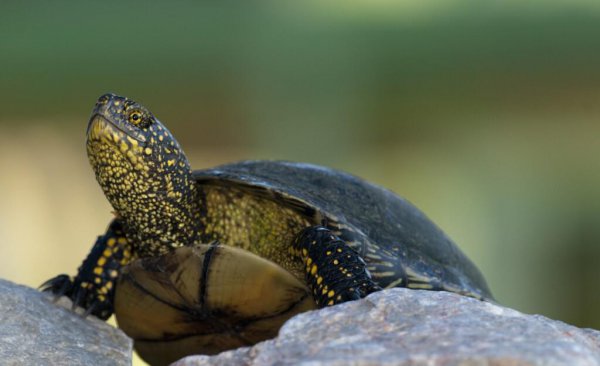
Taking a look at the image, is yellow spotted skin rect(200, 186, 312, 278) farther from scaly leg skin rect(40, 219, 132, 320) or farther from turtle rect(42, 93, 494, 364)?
scaly leg skin rect(40, 219, 132, 320)

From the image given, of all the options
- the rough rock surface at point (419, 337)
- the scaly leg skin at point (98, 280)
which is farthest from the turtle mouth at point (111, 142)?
the rough rock surface at point (419, 337)

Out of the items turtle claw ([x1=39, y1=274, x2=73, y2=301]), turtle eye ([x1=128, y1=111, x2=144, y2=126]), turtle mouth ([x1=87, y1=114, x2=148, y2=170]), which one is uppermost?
turtle eye ([x1=128, y1=111, x2=144, y2=126])

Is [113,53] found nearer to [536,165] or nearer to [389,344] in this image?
[536,165]

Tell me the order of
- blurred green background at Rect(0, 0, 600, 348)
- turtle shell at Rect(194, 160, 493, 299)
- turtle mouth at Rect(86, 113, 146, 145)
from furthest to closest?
blurred green background at Rect(0, 0, 600, 348) → turtle shell at Rect(194, 160, 493, 299) → turtle mouth at Rect(86, 113, 146, 145)

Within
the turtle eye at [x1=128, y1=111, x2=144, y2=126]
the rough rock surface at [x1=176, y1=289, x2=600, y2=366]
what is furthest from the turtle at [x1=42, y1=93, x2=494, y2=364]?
the rough rock surface at [x1=176, y1=289, x2=600, y2=366]

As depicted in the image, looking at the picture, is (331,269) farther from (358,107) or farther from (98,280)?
(358,107)

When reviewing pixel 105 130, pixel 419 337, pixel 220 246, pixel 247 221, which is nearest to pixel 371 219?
pixel 247 221
